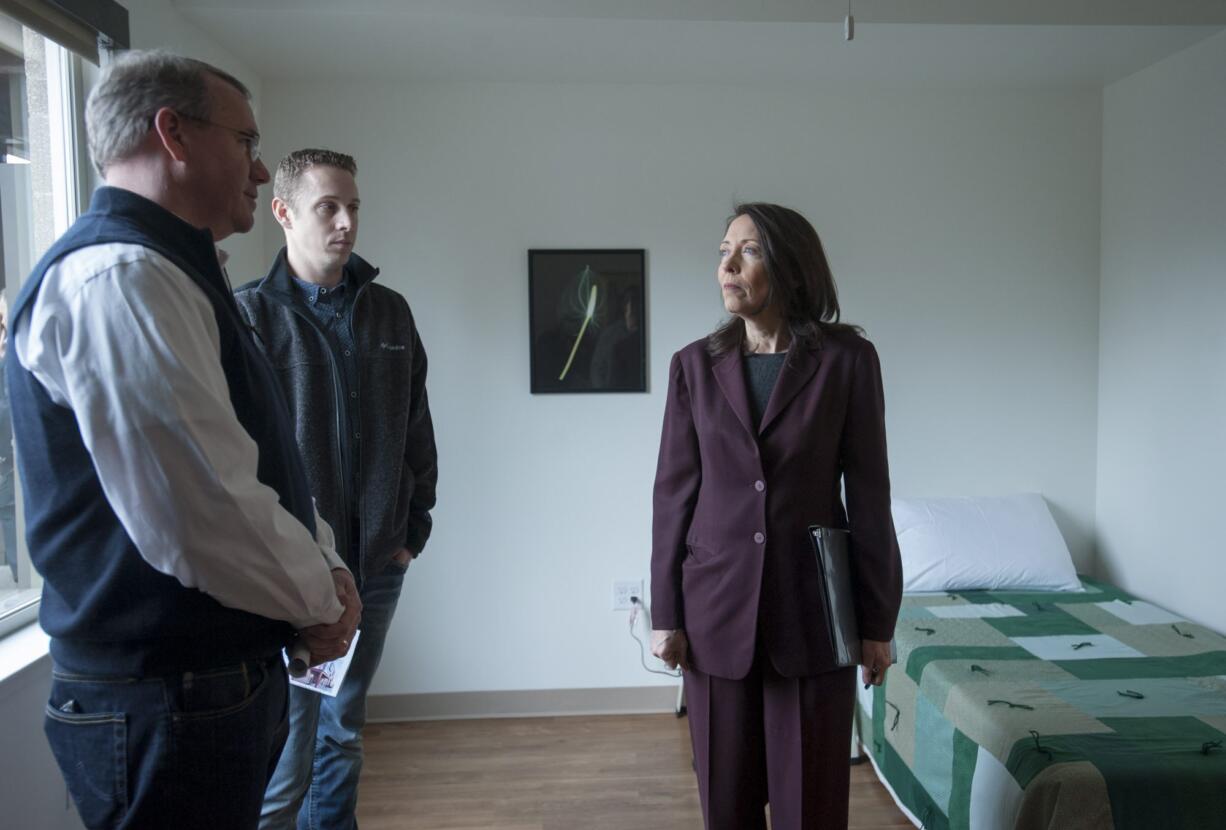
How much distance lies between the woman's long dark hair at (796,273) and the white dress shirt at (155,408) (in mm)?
1030

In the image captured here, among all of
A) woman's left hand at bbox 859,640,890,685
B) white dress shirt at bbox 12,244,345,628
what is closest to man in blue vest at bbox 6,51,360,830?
white dress shirt at bbox 12,244,345,628

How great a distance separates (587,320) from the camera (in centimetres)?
322

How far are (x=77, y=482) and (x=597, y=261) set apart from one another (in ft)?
7.78

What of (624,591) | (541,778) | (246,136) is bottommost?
(541,778)

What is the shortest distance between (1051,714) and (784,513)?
1023 mm

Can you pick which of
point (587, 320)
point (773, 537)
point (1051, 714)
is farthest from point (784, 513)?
point (587, 320)

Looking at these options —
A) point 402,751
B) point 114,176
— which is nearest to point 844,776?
point 114,176

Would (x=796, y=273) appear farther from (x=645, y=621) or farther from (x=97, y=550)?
(x=645, y=621)

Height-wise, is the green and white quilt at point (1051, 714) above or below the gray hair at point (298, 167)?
below

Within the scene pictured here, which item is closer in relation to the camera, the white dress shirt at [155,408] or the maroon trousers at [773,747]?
the white dress shirt at [155,408]

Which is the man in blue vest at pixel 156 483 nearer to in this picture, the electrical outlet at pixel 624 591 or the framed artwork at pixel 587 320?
the framed artwork at pixel 587 320

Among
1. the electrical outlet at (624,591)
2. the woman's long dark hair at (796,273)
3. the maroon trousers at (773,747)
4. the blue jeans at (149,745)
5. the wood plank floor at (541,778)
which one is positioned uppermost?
the woman's long dark hair at (796,273)

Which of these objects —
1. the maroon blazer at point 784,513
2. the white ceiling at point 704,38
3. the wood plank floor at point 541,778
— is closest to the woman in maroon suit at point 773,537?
the maroon blazer at point 784,513

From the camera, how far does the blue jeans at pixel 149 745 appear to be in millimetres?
1021
